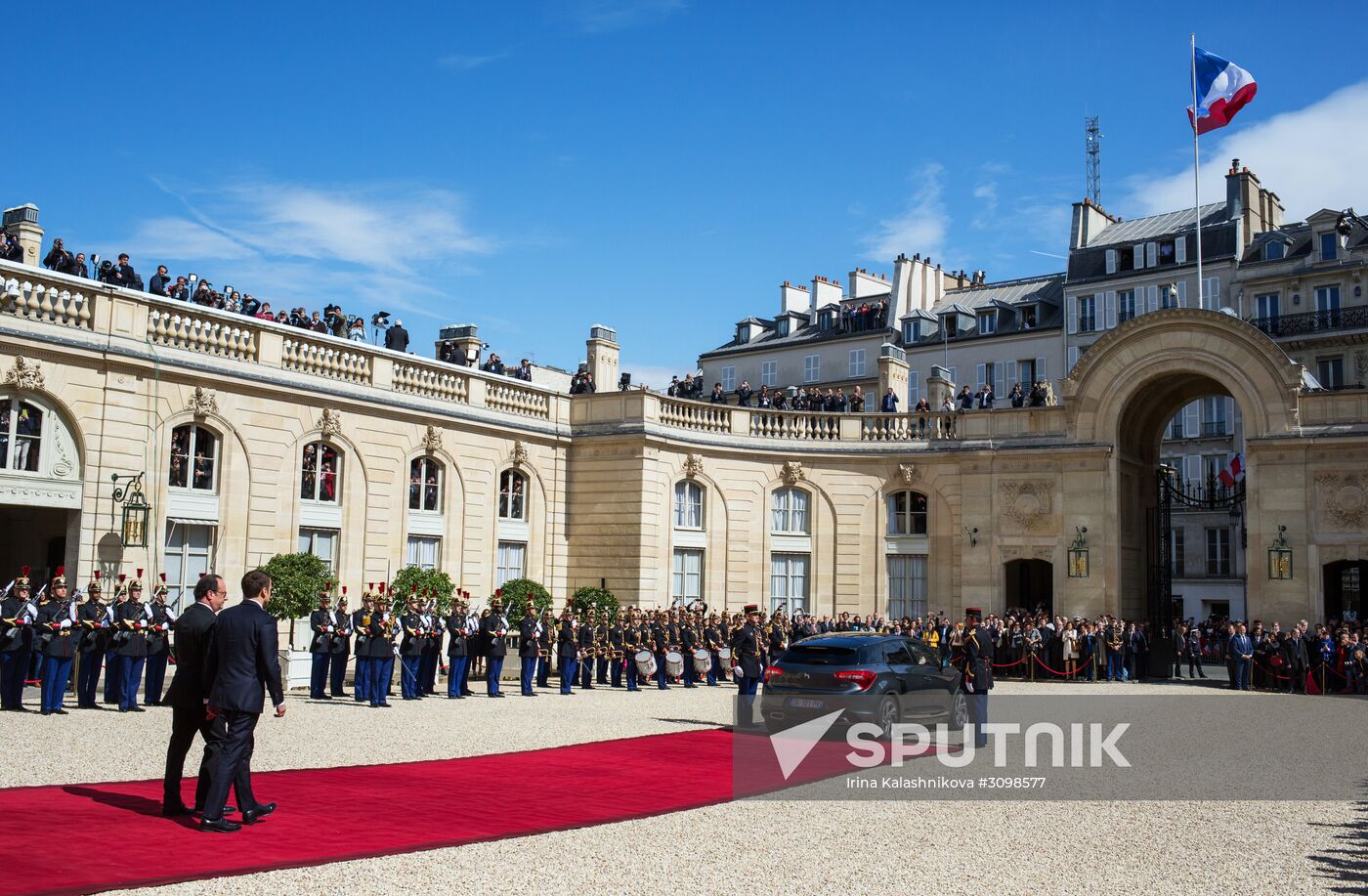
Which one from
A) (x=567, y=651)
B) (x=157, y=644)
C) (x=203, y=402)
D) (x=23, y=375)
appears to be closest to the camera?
(x=157, y=644)

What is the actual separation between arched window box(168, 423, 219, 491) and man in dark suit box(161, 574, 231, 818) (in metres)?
13.6

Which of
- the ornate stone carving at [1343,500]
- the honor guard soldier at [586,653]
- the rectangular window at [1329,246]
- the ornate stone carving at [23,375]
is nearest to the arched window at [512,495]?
the honor guard soldier at [586,653]

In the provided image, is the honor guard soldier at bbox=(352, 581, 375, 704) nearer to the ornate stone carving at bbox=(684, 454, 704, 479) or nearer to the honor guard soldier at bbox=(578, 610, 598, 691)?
the honor guard soldier at bbox=(578, 610, 598, 691)

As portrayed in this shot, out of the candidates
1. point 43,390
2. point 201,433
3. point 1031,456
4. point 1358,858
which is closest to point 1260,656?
point 1031,456

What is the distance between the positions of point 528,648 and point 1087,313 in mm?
32193

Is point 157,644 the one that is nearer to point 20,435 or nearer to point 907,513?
point 20,435

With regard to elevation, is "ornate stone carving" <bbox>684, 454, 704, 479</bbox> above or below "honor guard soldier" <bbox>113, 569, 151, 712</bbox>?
above

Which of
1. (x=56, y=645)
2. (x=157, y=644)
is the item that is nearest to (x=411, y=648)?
(x=157, y=644)

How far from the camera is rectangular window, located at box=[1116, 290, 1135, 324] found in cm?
4684

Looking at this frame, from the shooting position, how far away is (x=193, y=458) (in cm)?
2294

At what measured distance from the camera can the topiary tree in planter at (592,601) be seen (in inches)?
1127

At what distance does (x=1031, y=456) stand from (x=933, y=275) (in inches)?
894

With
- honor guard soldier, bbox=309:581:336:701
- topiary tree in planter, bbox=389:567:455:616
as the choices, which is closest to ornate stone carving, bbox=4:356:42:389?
honor guard soldier, bbox=309:581:336:701

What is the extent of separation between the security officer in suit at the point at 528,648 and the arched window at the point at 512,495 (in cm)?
682
